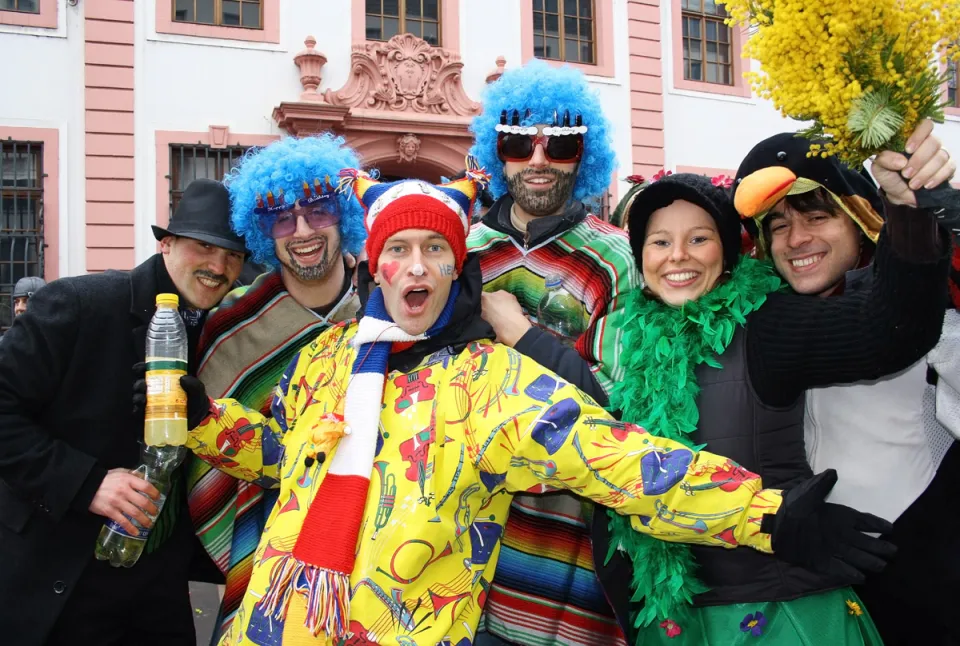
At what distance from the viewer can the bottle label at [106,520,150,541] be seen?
2635 millimetres

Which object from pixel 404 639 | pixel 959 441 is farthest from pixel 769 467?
pixel 404 639

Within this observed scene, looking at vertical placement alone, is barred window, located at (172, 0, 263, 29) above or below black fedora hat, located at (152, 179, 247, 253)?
above

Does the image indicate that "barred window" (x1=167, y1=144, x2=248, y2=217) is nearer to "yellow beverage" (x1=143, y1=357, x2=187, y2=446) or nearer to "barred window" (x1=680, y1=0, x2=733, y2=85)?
"barred window" (x1=680, y1=0, x2=733, y2=85)

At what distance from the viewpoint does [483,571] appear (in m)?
2.15

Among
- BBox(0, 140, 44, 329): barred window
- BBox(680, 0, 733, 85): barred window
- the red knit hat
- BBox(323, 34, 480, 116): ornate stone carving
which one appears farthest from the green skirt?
BBox(680, 0, 733, 85): barred window

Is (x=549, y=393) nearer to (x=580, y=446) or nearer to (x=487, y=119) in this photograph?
(x=580, y=446)

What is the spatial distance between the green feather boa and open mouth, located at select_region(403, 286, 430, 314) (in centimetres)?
61

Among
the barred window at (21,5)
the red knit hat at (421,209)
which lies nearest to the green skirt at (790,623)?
the red knit hat at (421,209)

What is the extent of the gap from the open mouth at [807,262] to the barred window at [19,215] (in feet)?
29.7

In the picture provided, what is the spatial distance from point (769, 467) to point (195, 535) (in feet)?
6.55

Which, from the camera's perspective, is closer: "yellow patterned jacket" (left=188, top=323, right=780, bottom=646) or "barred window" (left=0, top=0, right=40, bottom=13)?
"yellow patterned jacket" (left=188, top=323, right=780, bottom=646)

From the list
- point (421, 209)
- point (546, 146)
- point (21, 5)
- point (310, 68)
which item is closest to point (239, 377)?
point (421, 209)

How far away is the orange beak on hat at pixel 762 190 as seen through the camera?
210 cm

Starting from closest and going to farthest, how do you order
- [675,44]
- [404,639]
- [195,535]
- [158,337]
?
[404,639]
[158,337]
[195,535]
[675,44]
